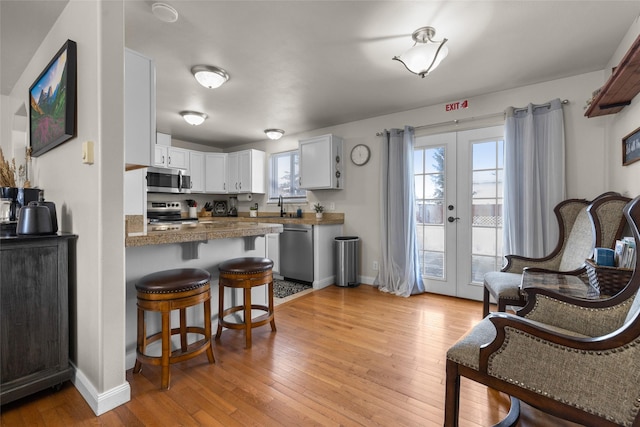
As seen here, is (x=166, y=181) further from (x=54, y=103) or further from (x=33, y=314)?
(x=33, y=314)

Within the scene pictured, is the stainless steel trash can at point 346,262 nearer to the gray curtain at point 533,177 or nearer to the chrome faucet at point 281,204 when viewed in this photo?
the chrome faucet at point 281,204

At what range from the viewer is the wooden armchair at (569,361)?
0.90 meters

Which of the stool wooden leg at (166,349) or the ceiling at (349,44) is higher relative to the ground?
the ceiling at (349,44)

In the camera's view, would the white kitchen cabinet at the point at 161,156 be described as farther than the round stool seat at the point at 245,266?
Yes

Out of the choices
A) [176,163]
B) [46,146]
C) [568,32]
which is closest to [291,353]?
[46,146]

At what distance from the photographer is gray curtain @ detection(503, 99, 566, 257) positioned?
8.96 feet

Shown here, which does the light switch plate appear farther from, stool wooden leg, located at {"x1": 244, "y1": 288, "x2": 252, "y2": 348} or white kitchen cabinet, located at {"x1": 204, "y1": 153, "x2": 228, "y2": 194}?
white kitchen cabinet, located at {"x1": 204, "y1": 153, "x2": 228, "y2": 194}

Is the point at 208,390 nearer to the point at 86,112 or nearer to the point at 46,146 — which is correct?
the point at 86,112

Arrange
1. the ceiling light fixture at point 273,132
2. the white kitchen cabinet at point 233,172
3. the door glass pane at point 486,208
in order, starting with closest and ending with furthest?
the door glass pane at point 486,208 → the ceiling light fixture at point 273,132 → the white kitchen cabinet at point 233,172

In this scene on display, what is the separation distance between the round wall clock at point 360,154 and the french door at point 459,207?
68cm

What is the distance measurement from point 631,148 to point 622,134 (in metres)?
0.31

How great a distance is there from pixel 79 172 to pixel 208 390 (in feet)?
4.88

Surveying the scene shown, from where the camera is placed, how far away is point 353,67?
2596 millimetres

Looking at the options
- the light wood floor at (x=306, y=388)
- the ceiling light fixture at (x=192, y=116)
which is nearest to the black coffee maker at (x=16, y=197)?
the light wood floor at (x=306, y=388)
